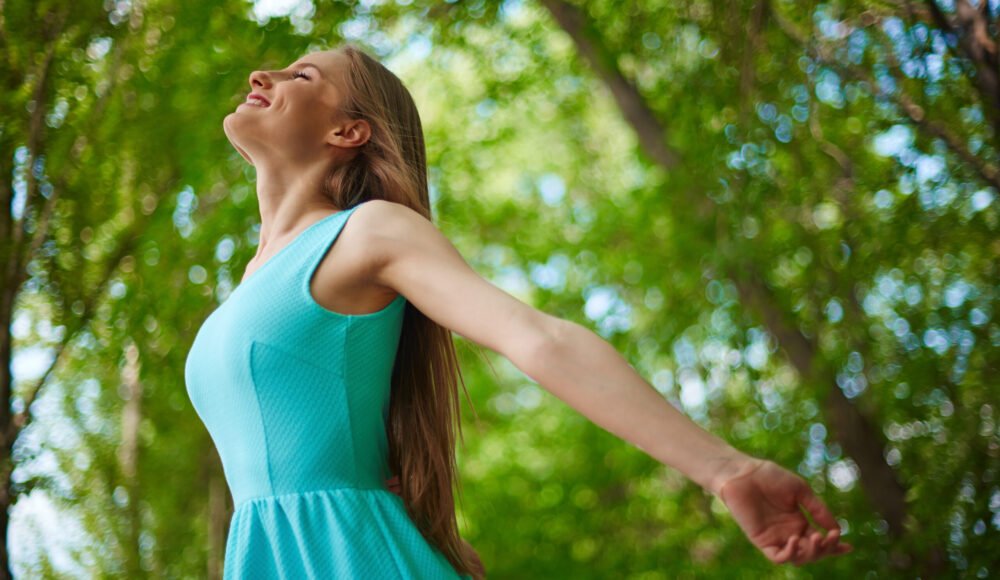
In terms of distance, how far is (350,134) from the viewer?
1.49 meters

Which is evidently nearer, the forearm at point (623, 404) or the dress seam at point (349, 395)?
the forearm at point (623, 404)

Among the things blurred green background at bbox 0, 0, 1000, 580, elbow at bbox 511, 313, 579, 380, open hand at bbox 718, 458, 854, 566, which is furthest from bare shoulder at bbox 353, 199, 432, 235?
blurred green background at bbox 0, 0, 1000, 580

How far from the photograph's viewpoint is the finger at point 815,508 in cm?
90

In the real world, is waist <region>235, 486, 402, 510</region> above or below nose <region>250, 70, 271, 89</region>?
below

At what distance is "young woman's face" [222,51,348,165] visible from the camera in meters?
1.47

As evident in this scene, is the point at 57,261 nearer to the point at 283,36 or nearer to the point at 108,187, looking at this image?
the point at 108,187

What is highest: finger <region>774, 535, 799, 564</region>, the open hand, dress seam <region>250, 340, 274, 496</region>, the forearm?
dress seam <region>250, 340, 274, 496</region>

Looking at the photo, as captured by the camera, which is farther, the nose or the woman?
the nose

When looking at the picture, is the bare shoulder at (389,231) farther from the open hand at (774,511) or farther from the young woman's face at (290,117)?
the open hand at (774,511)

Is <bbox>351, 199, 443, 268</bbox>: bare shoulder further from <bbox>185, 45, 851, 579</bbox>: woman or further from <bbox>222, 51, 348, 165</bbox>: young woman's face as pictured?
<bbox>222, 51, 348, 165</bbox>: young woman's face

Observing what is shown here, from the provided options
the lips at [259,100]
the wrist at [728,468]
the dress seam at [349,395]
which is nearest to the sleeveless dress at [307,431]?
the dress seam at [349,395]

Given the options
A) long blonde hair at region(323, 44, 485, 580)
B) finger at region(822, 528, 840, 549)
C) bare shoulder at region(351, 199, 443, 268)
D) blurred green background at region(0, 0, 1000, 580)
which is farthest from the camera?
blurred green background at region(0, 0, 1000, 580)

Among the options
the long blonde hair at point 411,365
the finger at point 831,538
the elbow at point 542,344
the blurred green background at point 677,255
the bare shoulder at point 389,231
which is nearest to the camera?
the finger at point 831,538

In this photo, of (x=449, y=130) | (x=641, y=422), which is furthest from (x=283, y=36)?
(x=449, y=130)
